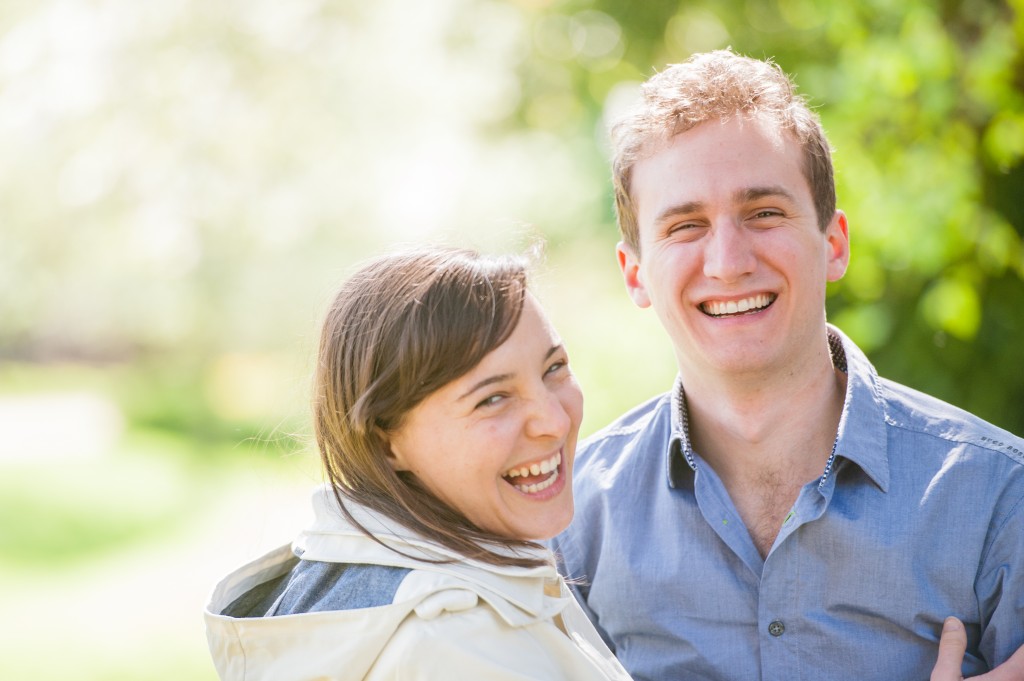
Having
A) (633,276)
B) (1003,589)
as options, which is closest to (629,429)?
(633,276)

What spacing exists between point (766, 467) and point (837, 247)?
1.67 ft

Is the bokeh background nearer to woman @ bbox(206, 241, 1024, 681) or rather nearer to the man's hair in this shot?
woman @ bbox(206, 241, 1024, 681)

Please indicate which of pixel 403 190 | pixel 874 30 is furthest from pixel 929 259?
pixel 403 190

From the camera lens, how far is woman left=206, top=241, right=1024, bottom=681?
1574mm

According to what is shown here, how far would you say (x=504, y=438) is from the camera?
1791 millimetres

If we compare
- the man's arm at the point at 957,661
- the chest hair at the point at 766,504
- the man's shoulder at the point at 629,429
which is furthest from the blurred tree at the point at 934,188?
the man's arm at the point at 957,661

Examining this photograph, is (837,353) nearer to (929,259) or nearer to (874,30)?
(929,259)

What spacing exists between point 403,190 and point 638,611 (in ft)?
40.8

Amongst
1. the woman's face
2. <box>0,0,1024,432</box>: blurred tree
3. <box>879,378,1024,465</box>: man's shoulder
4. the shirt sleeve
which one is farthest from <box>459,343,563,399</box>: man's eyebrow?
the shirt sleeve

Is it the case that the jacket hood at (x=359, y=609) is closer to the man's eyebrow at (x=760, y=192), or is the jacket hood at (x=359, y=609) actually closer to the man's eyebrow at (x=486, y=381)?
the man's eyebrow at (x=486, y=381)

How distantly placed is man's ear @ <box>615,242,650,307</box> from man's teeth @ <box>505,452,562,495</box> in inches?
25.9

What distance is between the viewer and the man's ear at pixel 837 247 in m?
2.34

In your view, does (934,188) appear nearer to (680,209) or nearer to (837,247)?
(837,247)

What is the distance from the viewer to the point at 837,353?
240 cm
